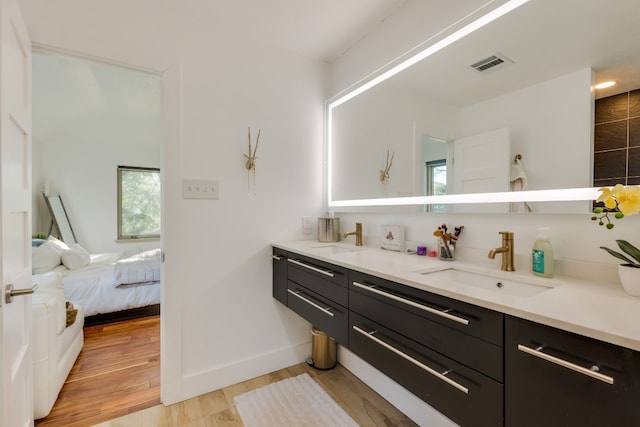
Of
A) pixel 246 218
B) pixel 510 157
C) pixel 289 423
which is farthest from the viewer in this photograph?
pixel 246 218

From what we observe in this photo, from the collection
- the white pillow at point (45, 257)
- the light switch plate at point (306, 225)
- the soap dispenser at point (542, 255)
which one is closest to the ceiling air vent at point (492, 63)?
the soap dispenser at point (542, 255)

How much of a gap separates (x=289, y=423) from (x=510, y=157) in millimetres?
1765

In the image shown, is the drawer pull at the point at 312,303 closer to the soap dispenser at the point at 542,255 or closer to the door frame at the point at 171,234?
the door frame at the point at 171,234

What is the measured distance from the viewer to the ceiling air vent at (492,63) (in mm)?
1305

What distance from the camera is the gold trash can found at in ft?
6.94

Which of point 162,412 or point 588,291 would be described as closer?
point 588,291

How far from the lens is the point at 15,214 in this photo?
107 centimetres

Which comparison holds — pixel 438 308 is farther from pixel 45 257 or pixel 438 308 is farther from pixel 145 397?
pixel 45 257

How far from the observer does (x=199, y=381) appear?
1812 millimetres

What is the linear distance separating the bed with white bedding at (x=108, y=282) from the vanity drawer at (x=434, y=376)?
102 inches

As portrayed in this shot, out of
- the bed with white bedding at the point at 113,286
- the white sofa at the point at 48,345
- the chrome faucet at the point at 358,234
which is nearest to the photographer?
the white sofa at the point at 48,345

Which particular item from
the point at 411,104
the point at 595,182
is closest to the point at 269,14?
the point at 411,104

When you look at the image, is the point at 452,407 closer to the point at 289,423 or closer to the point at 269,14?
the point at 289,423

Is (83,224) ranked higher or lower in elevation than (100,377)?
higher
